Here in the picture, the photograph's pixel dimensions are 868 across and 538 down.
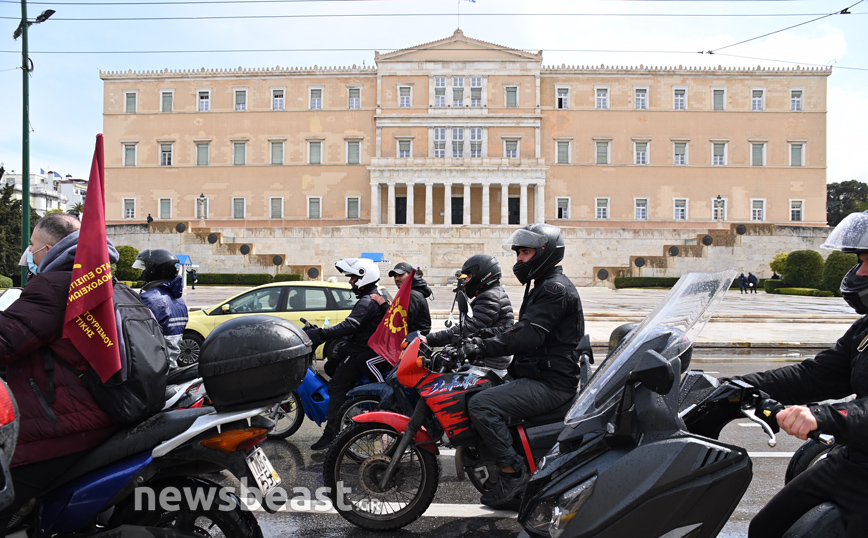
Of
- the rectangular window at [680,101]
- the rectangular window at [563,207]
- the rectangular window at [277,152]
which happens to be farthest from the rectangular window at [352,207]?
the rectangular window at [680,101]

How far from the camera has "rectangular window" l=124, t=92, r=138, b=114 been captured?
53.4 metres

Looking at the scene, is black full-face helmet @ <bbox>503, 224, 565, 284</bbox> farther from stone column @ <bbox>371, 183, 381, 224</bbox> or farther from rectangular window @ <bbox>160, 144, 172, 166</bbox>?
rectangular window @ <bbox>160, 144, 172, 166</bbox>

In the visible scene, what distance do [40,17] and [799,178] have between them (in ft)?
180

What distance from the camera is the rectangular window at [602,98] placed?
170ft

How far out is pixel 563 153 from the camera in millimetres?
51844

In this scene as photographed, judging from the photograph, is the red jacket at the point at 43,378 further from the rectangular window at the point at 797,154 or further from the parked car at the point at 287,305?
the rectangular window at the point at 797,154

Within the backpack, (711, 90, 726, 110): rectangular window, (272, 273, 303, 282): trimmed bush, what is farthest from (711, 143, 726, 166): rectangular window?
the backpack

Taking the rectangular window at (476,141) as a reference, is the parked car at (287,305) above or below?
below

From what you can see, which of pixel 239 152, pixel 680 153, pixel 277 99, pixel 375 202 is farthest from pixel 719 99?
pixel 239 152

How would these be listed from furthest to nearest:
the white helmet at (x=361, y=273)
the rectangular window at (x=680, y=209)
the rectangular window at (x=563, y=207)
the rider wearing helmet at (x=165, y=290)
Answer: the rectangular window at (x=680, y=209) < the rectangular window at (x=563, y=207) < the white helmet at (x=361, y=273) < the rider wearing helmet at (x=165, y=290)

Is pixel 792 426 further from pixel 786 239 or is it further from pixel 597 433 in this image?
pixel 786 239

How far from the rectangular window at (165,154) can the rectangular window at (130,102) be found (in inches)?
159

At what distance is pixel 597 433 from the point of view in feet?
7.51

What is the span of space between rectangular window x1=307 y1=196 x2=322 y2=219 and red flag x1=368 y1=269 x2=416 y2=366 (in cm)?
4829
